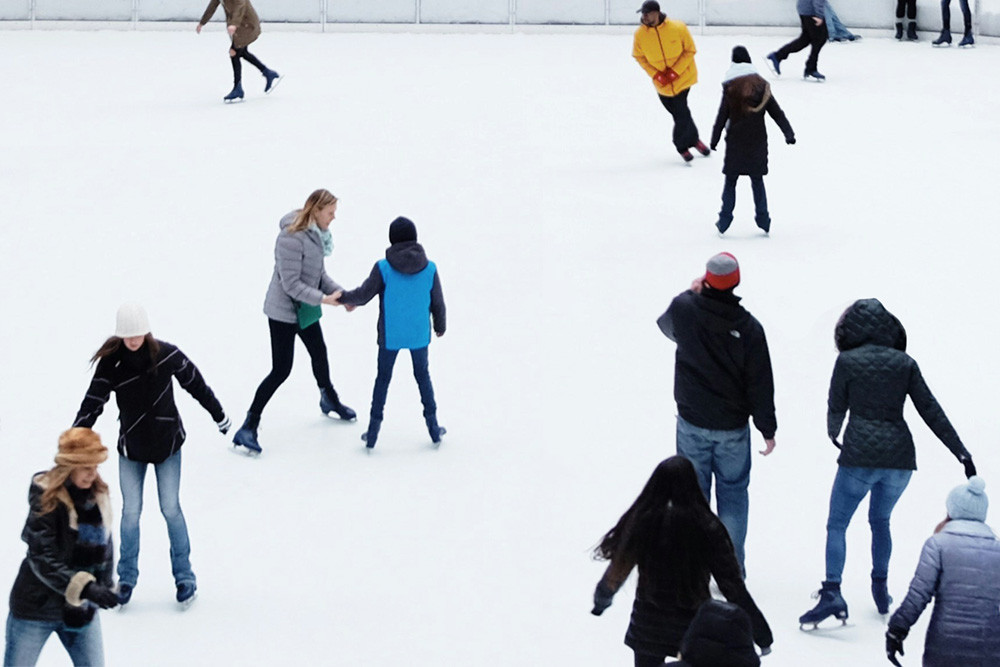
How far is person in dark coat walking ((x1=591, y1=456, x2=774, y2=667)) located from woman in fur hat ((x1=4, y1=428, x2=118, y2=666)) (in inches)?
75.3

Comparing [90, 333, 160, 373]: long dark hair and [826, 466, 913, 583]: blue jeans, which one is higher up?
[90, 333, 160, 373]: long dark hair

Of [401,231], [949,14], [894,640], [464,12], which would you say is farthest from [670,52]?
[894,640]

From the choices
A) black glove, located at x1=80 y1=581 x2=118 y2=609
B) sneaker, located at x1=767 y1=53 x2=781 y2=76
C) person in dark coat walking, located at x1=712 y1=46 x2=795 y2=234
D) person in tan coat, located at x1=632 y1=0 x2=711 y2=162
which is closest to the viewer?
black glove, located at x1=80 y1=581 x2=118 y2=609

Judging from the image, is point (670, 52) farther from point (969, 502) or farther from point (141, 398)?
point (969, 502)

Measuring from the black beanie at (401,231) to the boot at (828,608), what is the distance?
320 centimetres

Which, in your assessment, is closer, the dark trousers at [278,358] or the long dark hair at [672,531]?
the long dark hair at [672,531]

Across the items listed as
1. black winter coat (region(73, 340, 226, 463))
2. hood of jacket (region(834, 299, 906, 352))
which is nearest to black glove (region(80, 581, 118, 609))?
black winter coat (region(73, 340, 226, 463))

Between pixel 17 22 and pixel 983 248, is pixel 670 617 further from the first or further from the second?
pixel 17 22

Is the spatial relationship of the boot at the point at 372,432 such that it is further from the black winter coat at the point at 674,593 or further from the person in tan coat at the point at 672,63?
the person in tan coat at the point at 672,63

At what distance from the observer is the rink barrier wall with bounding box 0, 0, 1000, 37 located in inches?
958

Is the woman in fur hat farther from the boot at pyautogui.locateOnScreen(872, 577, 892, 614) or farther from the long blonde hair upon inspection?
the boot at pyautogui.locateOnScreen(872, 577, 892, 614)

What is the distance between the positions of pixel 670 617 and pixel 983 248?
8.10 meters

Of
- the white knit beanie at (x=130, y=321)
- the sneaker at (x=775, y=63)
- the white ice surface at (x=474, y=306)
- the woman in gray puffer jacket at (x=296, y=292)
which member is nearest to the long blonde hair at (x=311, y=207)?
the woman in gray puffer jacket at (x=296, y=292)

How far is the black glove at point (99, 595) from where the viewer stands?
19.0 feet
